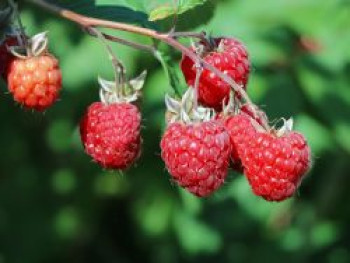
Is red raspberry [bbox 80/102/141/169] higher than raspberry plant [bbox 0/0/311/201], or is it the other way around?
raspberry plant [bbox 0/0/311/201]

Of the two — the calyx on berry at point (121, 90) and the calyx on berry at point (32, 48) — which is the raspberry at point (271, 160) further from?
the calyx on berry at point (32, 48)

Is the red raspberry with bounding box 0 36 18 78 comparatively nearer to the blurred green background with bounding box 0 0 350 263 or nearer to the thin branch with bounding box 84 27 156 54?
the thin branch with bounding box 84 27 156 54

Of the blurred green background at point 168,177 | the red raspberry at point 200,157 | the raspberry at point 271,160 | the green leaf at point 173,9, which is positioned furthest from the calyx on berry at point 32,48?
the blurred green background at point 168,177

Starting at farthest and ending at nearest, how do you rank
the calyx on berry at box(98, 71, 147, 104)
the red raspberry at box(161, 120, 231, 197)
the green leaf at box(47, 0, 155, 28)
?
the green leaf at box(47, 0, 155, 28)
the calyx on berry at box(98, 71, 147, 104)
the red raspberry at box(161, 120, 231, 197)

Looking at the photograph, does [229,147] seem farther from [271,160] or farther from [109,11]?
[109,11]

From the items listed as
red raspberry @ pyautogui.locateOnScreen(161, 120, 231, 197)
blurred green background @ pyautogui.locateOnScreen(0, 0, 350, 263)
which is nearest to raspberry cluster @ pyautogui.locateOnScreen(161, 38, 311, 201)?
red raspberry @ pyautogui.locateOnScreen(161, 120, 231, 197)

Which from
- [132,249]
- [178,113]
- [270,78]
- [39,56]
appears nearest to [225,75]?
[178,113]

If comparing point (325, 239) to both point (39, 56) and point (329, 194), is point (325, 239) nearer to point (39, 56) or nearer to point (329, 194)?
point (329, 194)
